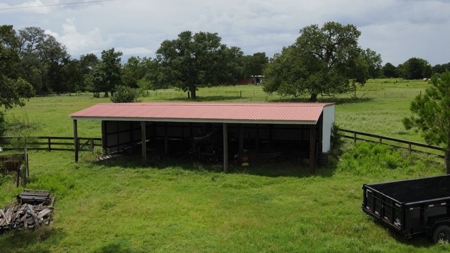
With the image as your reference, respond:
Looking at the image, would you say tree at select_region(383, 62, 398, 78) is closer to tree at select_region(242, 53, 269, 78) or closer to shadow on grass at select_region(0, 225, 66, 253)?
tree at select_region(242, 53, 269, 78)

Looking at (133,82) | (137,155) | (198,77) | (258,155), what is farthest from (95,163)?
(133,82)

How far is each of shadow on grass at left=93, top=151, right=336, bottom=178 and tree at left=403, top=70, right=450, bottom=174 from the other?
3.86 metres

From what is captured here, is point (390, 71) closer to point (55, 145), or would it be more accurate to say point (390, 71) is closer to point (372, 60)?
point (372, 60)

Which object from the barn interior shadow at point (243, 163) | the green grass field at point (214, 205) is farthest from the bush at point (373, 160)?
the barn interior shadow at point (243, 163)

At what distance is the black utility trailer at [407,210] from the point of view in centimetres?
828

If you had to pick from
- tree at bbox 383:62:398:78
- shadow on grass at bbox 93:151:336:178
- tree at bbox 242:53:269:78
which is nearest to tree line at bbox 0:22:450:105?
shadow on grass at bbox 93:151:336:178

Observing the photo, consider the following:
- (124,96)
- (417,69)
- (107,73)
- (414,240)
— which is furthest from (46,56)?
(417,69)

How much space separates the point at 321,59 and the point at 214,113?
31.5 m

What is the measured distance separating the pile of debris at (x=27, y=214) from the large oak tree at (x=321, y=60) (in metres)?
33.7

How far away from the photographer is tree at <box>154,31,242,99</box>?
52.3 meters

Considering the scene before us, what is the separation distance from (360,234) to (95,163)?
1248 cm

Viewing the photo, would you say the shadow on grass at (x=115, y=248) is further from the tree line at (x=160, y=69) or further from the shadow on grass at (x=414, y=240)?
the tree line at (x=160, y=69)

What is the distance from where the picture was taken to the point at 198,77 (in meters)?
52.6

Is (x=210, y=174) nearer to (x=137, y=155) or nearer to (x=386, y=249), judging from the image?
(x=137, y=155)
